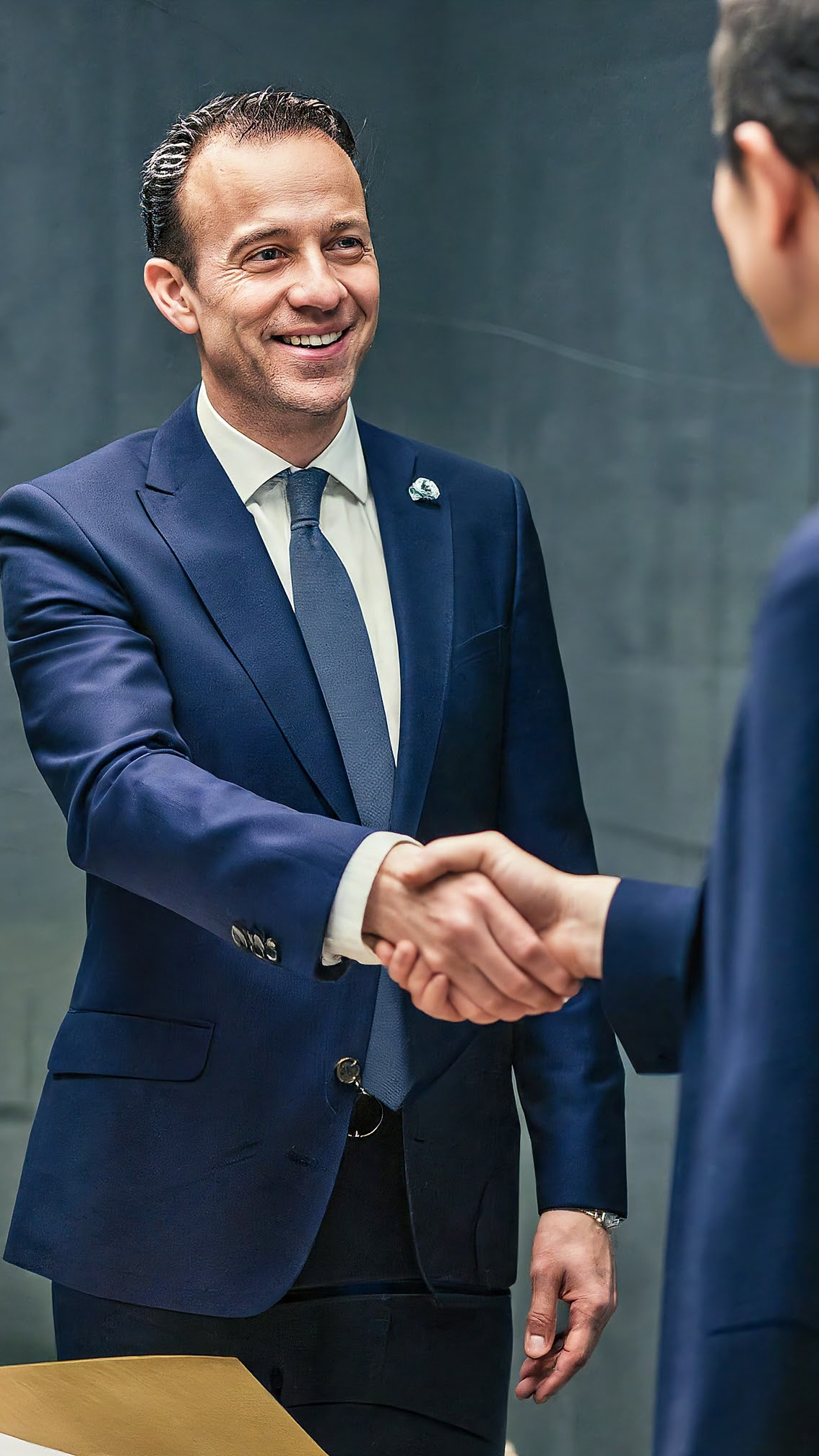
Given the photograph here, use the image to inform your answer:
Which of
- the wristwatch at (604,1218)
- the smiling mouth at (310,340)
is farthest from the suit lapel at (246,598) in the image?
the wristwatch at (604,1218)

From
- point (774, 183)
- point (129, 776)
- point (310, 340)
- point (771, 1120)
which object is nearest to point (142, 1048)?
point (129, 776)

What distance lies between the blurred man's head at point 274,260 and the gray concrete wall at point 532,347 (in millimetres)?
721

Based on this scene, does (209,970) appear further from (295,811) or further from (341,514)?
(341,514)

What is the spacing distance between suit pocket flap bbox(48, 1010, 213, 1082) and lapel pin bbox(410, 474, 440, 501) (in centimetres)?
58

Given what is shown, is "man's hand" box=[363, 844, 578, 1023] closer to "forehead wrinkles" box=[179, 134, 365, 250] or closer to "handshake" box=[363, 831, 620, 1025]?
"handshake" box=[363, 831, 620, 1025]

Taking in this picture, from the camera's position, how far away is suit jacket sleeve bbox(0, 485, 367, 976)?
1.40 m

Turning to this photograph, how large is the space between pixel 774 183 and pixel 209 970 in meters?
0.91

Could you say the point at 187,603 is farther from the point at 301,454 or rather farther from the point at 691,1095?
A: the point at 691,1095

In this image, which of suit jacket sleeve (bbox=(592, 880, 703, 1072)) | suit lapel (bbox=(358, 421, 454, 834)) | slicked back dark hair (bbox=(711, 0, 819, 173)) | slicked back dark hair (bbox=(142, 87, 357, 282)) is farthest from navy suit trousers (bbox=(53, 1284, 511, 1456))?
slicked back dark hair (bbox=(711, 0, 819, 173))

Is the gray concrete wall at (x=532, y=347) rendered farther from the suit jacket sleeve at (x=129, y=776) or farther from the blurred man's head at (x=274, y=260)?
the suit jacket sleeve at (x=129, y=776)

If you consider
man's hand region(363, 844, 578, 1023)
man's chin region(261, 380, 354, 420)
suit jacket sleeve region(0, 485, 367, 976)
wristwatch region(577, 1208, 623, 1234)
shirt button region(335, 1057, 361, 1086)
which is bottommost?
wristwatch region(577, 1208, 623, 1234)

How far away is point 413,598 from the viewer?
1673mm

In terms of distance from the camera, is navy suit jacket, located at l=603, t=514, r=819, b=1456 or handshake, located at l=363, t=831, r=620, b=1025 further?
handshake, located at l=363, t=831, r=620, b=1025

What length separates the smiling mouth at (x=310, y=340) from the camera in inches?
65.1
